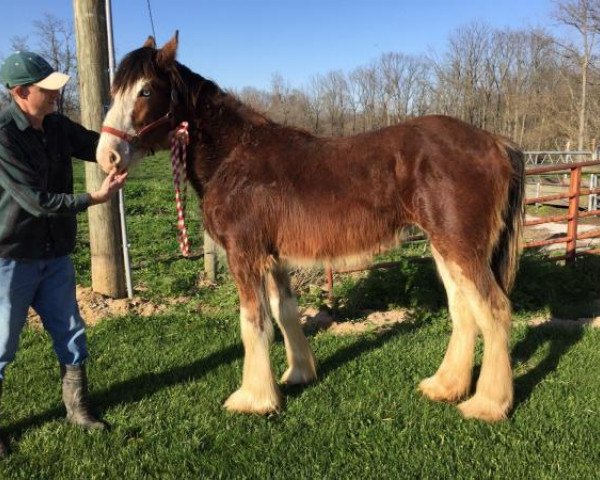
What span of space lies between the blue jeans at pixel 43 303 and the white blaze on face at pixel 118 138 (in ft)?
2.31

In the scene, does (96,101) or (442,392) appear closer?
(442,392)

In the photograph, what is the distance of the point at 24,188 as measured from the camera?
271cm

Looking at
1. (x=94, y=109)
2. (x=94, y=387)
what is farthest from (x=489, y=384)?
(x=94, y=109)

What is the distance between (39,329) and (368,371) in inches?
124

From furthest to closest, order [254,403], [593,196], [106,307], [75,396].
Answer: [593,196]
[106,307]
[254,403]
[75,396]

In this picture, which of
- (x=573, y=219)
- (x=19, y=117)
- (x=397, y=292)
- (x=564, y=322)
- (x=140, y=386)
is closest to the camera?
(x=19, y=117)

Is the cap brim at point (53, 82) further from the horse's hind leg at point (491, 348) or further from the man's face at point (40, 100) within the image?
the horse's hind leg at point (491, 348)

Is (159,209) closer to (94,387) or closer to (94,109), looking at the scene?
(94,109)

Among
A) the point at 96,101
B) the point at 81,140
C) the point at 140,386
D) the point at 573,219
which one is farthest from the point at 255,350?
the point at 573,219

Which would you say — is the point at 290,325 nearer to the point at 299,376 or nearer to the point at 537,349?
the point at 299,376

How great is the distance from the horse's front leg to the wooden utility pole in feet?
8.43

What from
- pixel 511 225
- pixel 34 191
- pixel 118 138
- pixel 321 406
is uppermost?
pixel 118 138

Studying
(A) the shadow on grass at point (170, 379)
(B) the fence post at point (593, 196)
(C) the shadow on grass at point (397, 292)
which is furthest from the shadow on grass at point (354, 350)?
(B) the fence post at point (593, 196)

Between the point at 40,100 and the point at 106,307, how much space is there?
293 cm
